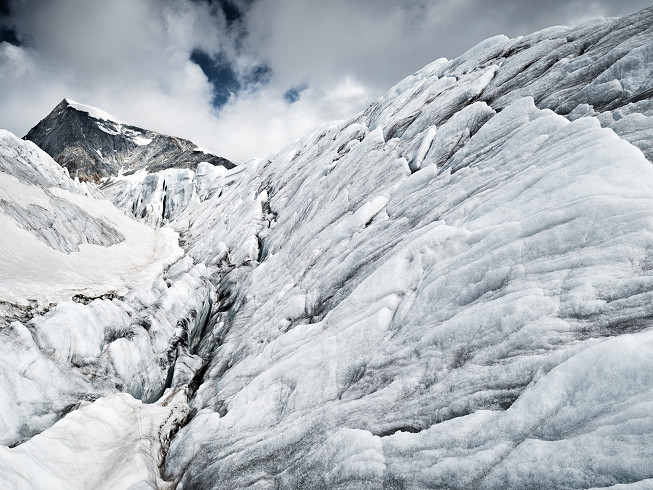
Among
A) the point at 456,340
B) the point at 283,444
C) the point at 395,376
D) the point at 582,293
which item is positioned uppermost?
the point at 582,293

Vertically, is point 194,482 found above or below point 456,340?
below

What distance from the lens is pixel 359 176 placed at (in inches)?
775

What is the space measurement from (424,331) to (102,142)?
20830 centimetres

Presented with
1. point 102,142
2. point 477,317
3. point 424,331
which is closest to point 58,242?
point 424,331

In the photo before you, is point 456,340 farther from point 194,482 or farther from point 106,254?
point 106,254

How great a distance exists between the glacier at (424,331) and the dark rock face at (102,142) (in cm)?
13816

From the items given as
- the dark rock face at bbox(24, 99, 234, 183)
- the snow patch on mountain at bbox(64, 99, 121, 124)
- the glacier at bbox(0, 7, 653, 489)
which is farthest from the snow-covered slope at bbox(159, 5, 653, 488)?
the snow patch on mountain at bbox(64, 99, 121, 124)

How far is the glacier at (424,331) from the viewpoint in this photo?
5.52m

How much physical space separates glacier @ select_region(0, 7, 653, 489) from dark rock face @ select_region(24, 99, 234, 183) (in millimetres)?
138159

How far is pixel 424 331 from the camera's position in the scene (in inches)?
335

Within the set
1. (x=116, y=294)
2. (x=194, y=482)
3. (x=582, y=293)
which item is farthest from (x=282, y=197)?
(x=582, y=293)

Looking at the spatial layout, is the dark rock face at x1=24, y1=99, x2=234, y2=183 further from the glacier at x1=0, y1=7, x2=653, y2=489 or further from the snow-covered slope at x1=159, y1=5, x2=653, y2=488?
the snow-covered slope at x1=159, y1=5, x2=653, y2=488

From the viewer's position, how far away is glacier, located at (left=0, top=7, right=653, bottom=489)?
18.1 ft

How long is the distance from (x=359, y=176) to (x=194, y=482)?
17.1m
